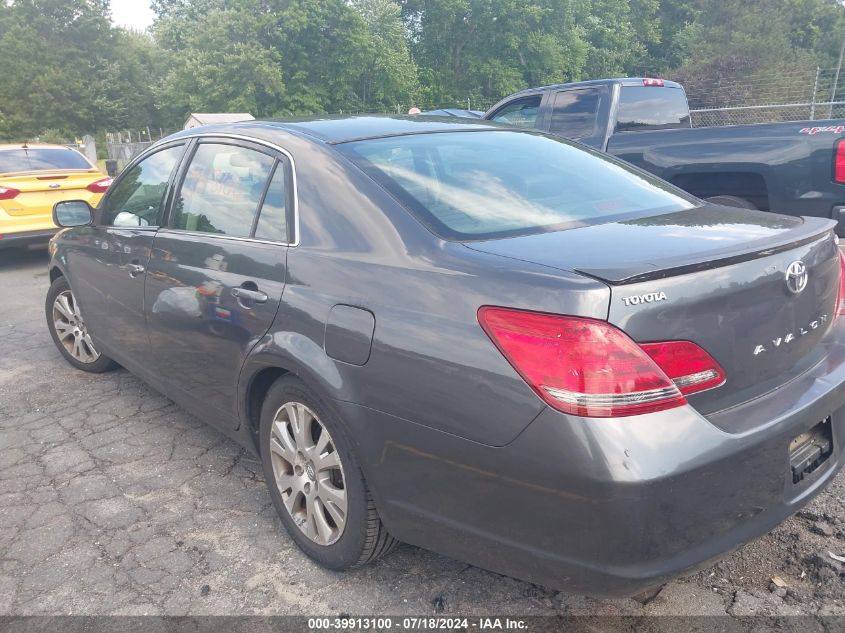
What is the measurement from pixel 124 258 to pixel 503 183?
2156 millimetres

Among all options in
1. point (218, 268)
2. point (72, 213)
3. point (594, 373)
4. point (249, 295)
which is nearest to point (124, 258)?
point (72, 213)

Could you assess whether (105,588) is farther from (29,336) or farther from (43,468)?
(29,336)

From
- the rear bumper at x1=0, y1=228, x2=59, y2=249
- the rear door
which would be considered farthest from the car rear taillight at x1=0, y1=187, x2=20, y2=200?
the rear door

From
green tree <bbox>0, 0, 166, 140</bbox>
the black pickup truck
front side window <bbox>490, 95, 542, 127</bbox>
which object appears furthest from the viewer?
green tree <bbox>0, 0, 166, 140</bbox>

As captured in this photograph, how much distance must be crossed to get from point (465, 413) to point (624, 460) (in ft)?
1.43

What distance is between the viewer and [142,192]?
3828mm

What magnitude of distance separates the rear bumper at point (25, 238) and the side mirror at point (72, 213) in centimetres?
478

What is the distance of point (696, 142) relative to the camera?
585 centimetres

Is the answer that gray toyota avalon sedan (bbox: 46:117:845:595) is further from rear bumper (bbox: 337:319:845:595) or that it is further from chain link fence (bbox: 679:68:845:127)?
chain link fence (bbox: 679:68:845:127)

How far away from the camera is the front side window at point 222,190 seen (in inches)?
115

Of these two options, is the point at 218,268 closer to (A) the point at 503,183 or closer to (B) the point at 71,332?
(A) the point at 503,183

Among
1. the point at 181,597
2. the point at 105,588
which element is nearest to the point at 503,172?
the point at 181,597

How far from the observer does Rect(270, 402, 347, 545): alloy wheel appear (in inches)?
97.5

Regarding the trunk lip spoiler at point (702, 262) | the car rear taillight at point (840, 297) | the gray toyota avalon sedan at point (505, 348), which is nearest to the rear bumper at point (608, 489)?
the gray toyota avalon sedan at point (505, 348)
